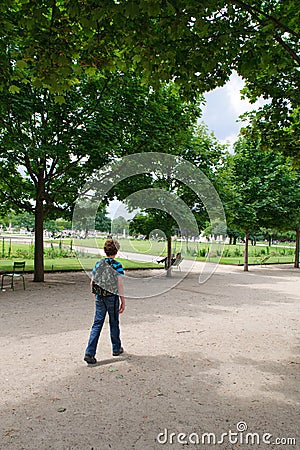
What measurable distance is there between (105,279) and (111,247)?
50 cm

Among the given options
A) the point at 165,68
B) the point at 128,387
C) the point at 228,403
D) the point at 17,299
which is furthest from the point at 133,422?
the point at 17,299

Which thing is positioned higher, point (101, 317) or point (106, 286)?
point (106, 286)

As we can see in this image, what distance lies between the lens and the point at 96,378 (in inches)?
198

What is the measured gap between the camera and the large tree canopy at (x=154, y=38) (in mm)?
4660

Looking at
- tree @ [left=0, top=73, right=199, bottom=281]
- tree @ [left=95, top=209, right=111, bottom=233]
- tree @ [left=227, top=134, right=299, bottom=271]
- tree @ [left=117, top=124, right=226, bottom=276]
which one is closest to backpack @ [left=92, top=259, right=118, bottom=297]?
tree @ [left=95, top=209, right=111, bottom=233]

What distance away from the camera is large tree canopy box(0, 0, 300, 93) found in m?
4.66

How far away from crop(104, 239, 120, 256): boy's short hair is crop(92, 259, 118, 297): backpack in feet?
0.41

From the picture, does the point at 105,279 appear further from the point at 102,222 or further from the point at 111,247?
the point at 102,222

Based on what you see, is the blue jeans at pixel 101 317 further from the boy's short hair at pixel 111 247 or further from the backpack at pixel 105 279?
the boy's short hair at pixel 111 247

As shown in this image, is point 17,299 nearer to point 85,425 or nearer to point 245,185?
point 85,425

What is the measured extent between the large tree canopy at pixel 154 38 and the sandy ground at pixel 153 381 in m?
4.19

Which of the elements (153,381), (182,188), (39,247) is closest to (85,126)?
(182,188)

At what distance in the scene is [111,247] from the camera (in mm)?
5688

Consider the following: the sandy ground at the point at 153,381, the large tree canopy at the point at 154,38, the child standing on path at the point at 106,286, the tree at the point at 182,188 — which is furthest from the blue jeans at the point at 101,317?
the tree at the point at 182,188
